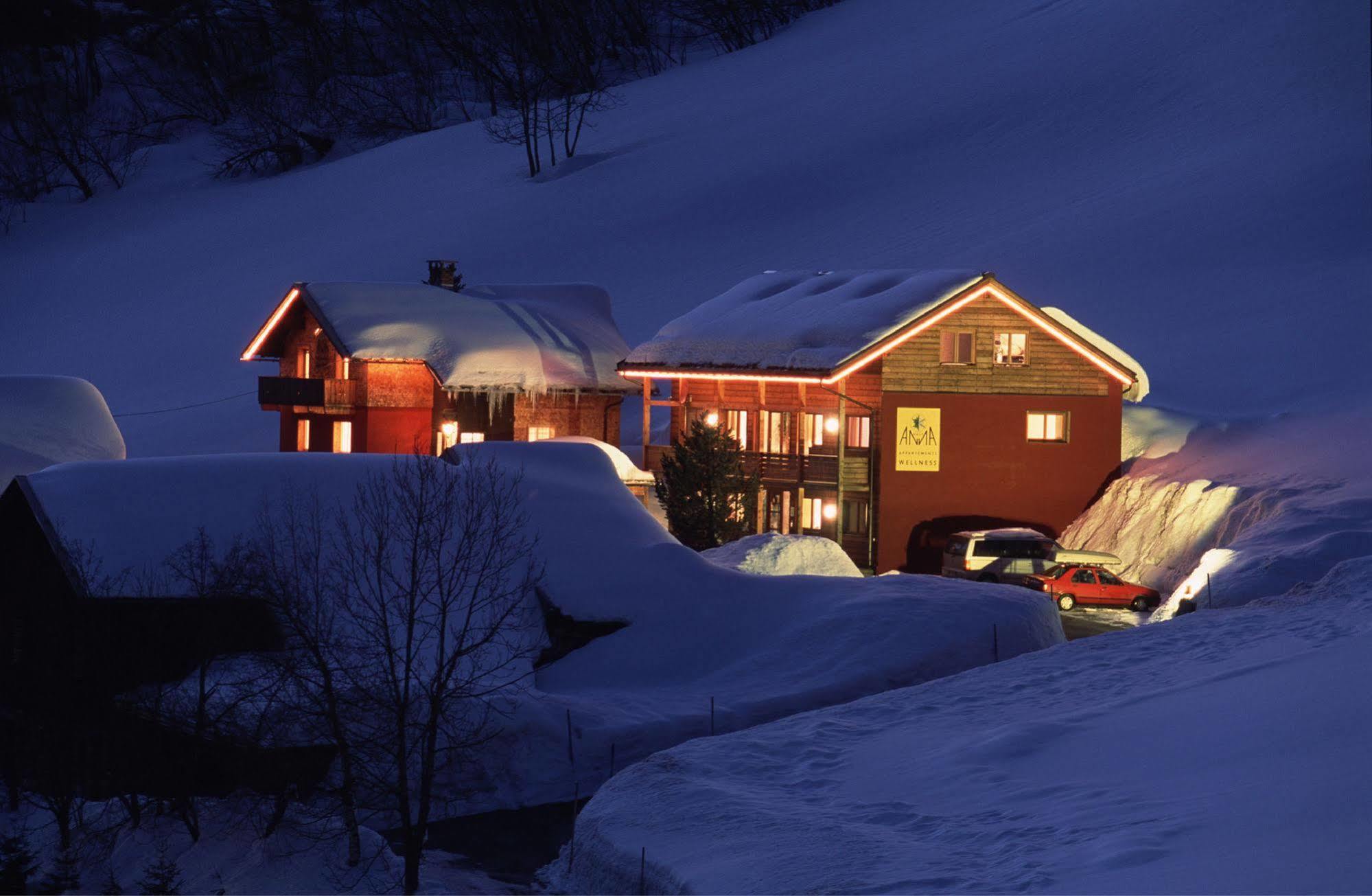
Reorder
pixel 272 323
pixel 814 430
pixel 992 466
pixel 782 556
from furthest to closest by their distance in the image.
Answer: pixel 272 323, pixel 814 430, pixel 992 466, pixel 782 556

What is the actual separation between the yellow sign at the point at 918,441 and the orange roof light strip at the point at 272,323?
802 inches

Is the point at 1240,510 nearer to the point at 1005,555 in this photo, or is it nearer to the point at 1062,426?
the point at 1005,555

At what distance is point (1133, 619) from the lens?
3478 cm

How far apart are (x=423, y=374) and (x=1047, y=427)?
61.7ft

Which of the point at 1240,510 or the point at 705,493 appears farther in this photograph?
the point at 705,493

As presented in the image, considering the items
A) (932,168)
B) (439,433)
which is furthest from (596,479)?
(932,168)

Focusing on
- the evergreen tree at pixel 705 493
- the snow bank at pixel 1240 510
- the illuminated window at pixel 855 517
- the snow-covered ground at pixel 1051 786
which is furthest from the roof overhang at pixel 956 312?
the snow-covered ground at pixel 1051 786

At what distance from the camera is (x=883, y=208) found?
8038 centimetres

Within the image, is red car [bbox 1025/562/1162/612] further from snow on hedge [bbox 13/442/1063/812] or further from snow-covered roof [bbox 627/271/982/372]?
snow-covered roof [bbox 627/271/982/372]

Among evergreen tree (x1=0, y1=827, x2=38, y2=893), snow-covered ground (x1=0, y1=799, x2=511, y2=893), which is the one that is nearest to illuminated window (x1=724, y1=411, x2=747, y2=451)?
snow-covered ground (x1=0, y1=799, x2=511, y2=893)

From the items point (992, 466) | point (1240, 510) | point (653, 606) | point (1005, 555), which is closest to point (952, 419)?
point (992, 466)

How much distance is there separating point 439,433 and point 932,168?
4129cm

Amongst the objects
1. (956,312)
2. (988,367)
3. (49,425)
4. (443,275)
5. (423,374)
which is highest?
(443,275)

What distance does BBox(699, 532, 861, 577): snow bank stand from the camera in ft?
112
